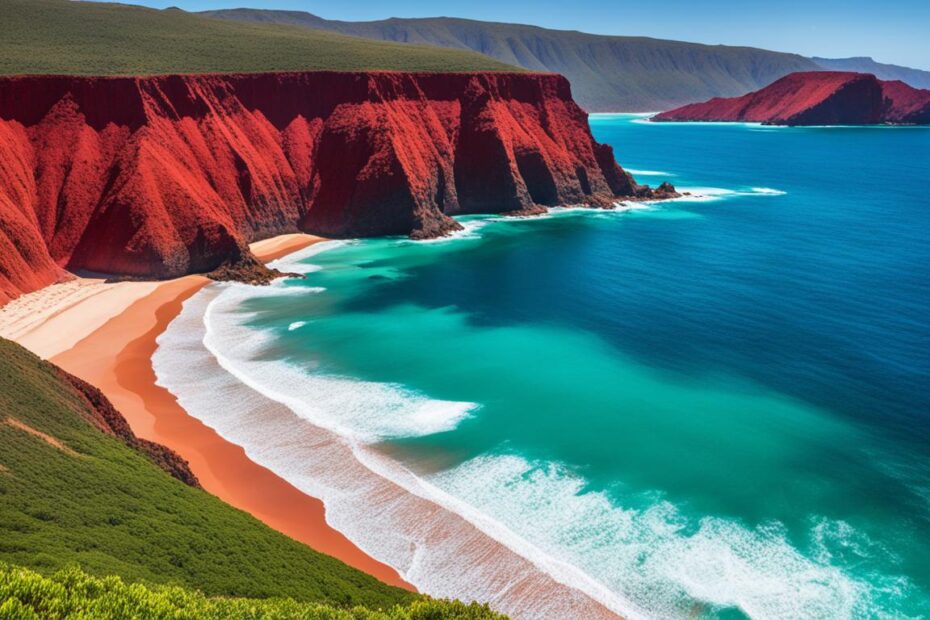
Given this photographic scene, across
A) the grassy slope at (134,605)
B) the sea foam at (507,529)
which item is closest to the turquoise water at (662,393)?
the sea foam at (507,529)

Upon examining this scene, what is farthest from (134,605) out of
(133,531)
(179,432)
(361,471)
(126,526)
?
(179,432)

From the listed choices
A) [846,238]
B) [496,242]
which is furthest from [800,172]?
[496,242]

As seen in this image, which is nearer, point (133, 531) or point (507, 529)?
point (133, 531)

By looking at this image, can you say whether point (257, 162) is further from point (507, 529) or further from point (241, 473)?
point (507, 529)

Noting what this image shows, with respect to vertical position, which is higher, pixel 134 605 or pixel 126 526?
pixel 134 605

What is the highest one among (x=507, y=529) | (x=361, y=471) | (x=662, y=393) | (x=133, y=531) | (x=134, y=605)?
(x=134, y=605)

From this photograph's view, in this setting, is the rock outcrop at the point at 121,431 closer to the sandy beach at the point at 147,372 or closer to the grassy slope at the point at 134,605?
the sandy beach at the point at 147,372

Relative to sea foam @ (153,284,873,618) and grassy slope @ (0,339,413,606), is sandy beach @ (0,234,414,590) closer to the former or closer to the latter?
sea foam @ (153,284,873,618)

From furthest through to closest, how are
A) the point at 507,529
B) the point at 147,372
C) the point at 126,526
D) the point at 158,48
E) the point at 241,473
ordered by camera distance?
the point at 158,48, the point at 147,372, the point at 241,473, the point at 507,529, the point at 126,526
